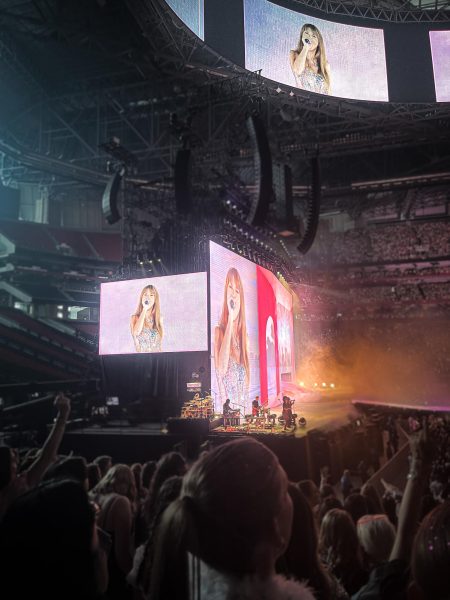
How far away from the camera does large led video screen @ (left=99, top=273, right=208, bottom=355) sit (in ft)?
39.6

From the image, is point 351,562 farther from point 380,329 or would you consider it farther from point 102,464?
point 380,329

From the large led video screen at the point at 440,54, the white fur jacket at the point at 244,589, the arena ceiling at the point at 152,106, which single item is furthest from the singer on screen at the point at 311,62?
the white fur jacket at the point at 244,589

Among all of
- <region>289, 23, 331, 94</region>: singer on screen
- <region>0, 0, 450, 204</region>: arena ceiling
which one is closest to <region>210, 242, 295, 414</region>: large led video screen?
<region>0, 0, 450, 204</region>: arena ceiling

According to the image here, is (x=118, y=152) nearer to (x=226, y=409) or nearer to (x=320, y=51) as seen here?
(x=320, y=51)

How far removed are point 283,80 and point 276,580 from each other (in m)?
13.6

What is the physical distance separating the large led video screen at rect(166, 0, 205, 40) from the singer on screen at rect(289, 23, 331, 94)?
3115mm

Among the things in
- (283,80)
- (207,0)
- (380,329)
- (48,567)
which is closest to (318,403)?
(380,329)

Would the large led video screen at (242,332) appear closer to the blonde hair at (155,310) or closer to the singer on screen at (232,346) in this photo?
the singer on screen at (232,346)

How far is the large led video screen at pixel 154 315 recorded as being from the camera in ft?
39.6

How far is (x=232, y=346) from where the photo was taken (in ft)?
40.2

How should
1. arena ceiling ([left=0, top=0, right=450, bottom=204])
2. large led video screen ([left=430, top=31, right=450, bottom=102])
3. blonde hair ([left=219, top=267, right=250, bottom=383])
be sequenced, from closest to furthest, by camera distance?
1. arena ceiling ([left=0, top=0, right=450, bottom=204])
2. blonde hair ([left=219, top=267, right=250, bottom=383])
3. large led video screen ([left=430, top=31, right=450, bottom=102])

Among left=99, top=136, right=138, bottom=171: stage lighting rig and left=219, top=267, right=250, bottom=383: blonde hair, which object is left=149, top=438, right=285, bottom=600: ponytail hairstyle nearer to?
left=219, top=267, right=250, bottom=383: blonde hair

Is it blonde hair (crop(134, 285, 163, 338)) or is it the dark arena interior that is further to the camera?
blonde hair (crop(134, 285, 163, 338))

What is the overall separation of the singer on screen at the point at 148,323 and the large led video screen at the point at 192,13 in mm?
6490
